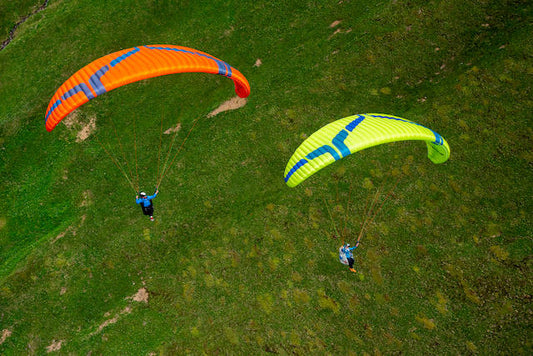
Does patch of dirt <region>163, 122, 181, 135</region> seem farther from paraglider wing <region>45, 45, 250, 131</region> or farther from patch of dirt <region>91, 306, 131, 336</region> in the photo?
patch of dirt <region>91, 306, 131, 336</region>

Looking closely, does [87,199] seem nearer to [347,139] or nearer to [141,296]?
[141,296]

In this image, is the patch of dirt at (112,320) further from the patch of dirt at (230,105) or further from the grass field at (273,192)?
the patch of dirt at (230,105)

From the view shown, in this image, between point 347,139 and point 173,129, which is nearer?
point 347,139

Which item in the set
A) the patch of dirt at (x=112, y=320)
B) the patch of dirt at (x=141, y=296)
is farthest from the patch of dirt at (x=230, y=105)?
the patch of dirt at (x=112, y=320)

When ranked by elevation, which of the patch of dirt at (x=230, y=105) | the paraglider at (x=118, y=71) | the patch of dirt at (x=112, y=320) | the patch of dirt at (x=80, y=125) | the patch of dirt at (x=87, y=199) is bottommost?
the patch of dirt at (x=112, y=320)

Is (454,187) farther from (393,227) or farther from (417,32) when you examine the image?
(417,32)

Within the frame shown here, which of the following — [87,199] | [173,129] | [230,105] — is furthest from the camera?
[230,105]

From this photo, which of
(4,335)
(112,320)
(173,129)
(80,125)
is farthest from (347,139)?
(4,335)

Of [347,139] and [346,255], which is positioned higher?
[347,139]
